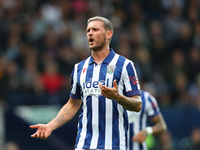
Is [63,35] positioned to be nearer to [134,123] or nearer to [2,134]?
[2,134]

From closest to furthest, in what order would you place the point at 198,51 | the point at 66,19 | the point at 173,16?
the point at 66,19
the point at 198,51
the point at 173,16

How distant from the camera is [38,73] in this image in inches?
425

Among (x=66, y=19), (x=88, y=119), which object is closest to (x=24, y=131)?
(x=66, y=19)

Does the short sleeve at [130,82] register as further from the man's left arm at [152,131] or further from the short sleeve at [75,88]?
the man's left arm at [152,131]

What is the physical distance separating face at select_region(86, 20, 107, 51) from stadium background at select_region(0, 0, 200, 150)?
5580 millimetres

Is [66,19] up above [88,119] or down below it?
above

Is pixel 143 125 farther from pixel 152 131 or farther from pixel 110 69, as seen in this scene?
pixel 110 69

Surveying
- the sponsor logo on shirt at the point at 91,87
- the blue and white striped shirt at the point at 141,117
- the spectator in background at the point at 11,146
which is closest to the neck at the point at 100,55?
the sponsor logo on shirt at the point at 91,87

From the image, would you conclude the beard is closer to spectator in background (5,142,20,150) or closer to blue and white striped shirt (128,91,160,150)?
blue and white striped shirt (128,91,160,150)

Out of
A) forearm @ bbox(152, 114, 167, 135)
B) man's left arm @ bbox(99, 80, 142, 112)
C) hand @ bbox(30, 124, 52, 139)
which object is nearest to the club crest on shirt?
man's left arm @ bbox(99, 80, 142, 112)

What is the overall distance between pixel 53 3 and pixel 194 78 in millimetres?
5791

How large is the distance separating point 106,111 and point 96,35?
3.32ft

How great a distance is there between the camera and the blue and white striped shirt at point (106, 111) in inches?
189

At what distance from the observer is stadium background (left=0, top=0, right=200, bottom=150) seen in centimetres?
1020
